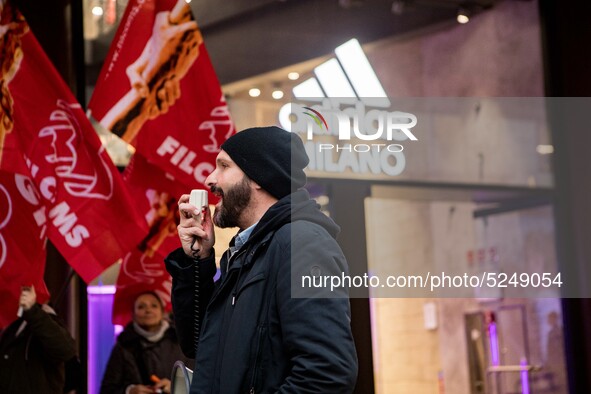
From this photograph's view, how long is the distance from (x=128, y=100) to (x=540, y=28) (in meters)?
3.61

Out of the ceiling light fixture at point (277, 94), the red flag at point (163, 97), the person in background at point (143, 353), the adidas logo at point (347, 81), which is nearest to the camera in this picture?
the red flag at point (163, 97)

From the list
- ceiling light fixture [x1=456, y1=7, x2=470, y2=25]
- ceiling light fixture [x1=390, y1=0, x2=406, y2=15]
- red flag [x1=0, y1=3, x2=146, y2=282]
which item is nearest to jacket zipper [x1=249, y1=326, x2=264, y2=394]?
red flag [x1=0, y1=3, x2=146, y2=282]

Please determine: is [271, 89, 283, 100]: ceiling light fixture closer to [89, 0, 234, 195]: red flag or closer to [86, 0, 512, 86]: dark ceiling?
[86, 0, 512, 86]: dark ceiling

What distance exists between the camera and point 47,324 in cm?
562

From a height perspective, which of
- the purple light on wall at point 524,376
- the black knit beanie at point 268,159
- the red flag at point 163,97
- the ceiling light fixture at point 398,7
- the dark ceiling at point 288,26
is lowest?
the purple light on wall at point 524,376

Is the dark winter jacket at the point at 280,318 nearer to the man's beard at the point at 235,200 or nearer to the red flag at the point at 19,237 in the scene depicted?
the man's beard at the point at 235,200

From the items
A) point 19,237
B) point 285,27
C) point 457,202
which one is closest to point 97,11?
point 285,27

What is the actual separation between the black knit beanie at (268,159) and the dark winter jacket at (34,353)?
3010 mm

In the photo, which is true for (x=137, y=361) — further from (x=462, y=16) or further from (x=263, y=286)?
(x=263, y=286)

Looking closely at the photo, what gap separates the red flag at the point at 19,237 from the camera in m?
5.42

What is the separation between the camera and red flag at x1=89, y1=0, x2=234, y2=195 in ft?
18.2

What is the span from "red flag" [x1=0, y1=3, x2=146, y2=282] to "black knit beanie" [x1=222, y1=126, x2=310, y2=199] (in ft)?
8.41

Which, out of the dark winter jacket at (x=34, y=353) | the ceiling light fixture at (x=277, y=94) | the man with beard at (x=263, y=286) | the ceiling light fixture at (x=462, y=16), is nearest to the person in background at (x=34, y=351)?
the dark winter jacket at (x=34, y=353)

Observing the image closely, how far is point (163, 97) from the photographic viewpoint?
5.64 meters
